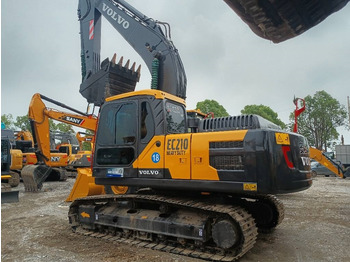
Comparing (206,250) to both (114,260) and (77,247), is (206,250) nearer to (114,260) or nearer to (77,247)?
(114,260)

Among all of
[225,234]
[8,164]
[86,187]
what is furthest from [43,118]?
[225,234]

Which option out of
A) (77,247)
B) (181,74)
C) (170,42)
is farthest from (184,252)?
(170,42)

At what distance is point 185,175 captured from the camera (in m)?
4.63

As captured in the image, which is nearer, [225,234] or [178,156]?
[225,234]

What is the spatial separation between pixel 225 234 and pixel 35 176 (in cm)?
947

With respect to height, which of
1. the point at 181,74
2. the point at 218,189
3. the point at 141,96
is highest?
the point at 181,74

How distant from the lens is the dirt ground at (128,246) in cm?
454

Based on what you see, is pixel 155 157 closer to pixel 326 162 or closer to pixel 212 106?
pixel 326 162

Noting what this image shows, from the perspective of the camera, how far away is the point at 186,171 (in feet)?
15.2

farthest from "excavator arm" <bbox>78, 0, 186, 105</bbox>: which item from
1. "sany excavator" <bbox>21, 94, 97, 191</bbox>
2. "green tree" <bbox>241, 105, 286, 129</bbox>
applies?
"green tree" <bbox>241, 105, 286, 129</bbox>

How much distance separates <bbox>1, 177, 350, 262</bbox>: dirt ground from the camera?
4.54 metres

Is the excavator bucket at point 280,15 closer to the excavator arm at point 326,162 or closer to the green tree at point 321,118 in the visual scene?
the excavator arm at point 326,162

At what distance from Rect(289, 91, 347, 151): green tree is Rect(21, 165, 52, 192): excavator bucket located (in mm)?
37186

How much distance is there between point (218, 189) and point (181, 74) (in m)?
3.97
